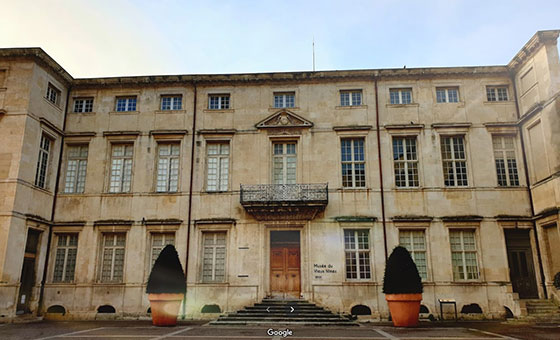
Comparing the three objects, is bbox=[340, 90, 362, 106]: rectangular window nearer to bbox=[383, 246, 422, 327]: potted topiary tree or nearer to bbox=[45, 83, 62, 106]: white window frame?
bbox=[383, 246, 422, 327]: potted topiary tree

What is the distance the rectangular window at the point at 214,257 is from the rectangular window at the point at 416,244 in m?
7.41

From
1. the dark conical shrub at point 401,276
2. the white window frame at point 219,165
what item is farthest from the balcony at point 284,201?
the dark conical shrub at point 401,276

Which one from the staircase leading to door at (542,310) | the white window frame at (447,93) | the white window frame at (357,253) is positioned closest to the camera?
the staircase leading to door at (542,310)

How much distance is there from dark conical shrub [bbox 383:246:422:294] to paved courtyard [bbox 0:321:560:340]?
4.13 ft

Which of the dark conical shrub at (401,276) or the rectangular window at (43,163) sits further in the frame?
the rectangular window at (43,163)

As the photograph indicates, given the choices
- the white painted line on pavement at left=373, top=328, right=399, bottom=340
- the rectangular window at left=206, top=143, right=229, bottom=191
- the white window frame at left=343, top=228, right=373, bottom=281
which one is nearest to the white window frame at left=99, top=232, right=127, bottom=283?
the rectangular window at left=206, top=143, right=229, bottom=191

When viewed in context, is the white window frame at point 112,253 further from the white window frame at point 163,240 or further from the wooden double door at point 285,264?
the wooden double door at point 285,264

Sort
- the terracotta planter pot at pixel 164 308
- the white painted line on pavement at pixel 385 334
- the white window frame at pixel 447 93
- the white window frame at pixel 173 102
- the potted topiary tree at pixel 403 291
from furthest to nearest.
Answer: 1. the white window frame at pixel 173 102
2. the white window frame at pixel 447 93
3. the terracotta planter pot at pixel 164 308
4. the potted topiary tree at pixel 403 291
5. the white painted line on pavement at pixel 385 334

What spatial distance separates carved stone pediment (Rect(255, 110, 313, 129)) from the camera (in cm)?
2058

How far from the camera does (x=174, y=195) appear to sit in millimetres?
20266

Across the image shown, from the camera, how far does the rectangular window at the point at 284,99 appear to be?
21.3m

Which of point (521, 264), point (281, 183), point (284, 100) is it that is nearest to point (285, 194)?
point (281, 183)

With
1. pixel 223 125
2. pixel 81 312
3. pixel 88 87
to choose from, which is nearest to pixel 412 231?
pixel 223 125

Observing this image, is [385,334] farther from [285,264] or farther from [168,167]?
[168,167]
